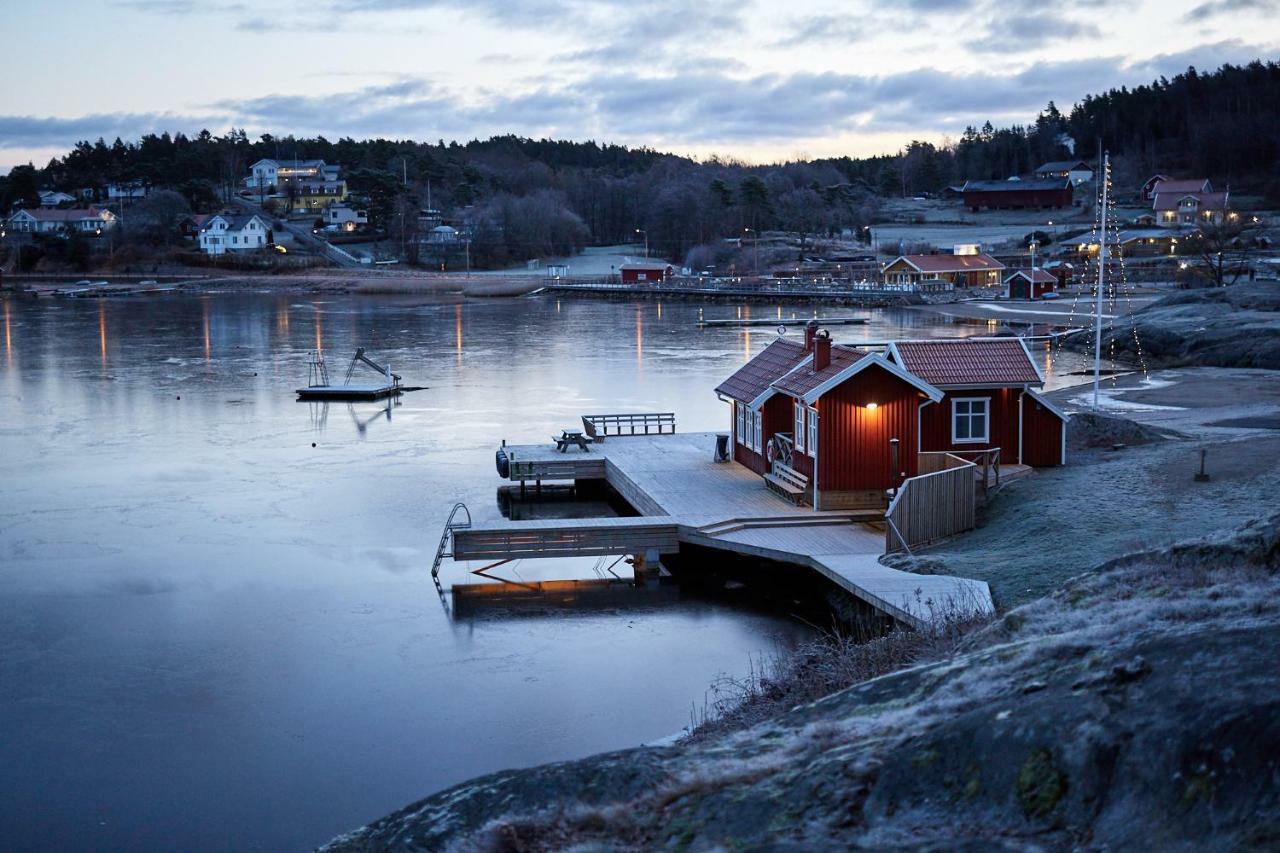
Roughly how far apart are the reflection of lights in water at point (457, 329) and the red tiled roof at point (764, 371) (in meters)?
25.3

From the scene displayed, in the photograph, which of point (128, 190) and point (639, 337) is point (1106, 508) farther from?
point (128, 190)

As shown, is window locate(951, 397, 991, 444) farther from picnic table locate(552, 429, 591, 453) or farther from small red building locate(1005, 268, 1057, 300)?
small red building locate(1005, 268, 1057, 300)

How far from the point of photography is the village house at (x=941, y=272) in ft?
287

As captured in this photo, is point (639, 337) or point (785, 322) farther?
point (785, 322)

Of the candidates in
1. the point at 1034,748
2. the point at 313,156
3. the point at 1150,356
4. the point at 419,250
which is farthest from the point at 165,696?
the point at 313,156

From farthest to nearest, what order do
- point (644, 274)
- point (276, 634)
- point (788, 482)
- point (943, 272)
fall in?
point (644, 274) → point (943, 272) → point (788, 482) → point (276, 634)

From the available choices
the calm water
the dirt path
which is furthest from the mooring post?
the calm water

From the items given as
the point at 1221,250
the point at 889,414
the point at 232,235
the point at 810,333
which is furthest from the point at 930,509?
the point at 232,235

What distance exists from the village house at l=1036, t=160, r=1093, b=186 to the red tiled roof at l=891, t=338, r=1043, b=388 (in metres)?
121

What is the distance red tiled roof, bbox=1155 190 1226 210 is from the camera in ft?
343

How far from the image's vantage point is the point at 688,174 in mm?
164250

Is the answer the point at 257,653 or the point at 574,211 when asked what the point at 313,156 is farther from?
the point at 257,653

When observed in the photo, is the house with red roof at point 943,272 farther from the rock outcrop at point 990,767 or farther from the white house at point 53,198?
the white house at point 53,198

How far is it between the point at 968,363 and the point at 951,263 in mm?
70697
